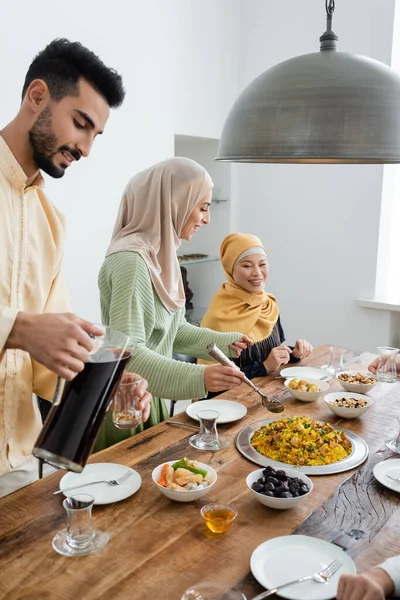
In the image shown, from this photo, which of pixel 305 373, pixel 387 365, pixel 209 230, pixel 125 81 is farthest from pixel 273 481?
pixel 209 230

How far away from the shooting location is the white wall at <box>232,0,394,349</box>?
387 centimetres

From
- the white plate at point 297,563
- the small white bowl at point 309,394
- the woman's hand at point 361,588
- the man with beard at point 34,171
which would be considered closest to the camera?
the woman's hand at point 361,588

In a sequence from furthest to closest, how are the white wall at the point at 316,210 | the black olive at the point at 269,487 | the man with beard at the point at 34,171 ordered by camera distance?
1. the white wall at the point at 316,210
2. the man with beard at the point at 34,171
3. the black olive at the point at 269,487

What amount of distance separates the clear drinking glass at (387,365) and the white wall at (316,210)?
183 cm

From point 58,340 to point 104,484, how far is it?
20.6 inches

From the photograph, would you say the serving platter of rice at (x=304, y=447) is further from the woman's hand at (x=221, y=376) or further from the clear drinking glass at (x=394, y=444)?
the woman's hand at (x=221, y=376)

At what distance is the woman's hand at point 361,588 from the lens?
3.28ft

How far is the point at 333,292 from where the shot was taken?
4219 mm

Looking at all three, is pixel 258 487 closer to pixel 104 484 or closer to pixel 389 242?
pixel 104 484

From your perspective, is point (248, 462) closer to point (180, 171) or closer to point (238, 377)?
point (238, 377)

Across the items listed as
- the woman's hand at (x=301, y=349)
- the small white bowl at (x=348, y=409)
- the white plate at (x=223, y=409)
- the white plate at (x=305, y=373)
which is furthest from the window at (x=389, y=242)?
the white plate at (x=223, y=409)

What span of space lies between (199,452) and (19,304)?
68cm

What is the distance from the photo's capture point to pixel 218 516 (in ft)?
4.18

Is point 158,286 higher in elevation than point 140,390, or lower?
higher
